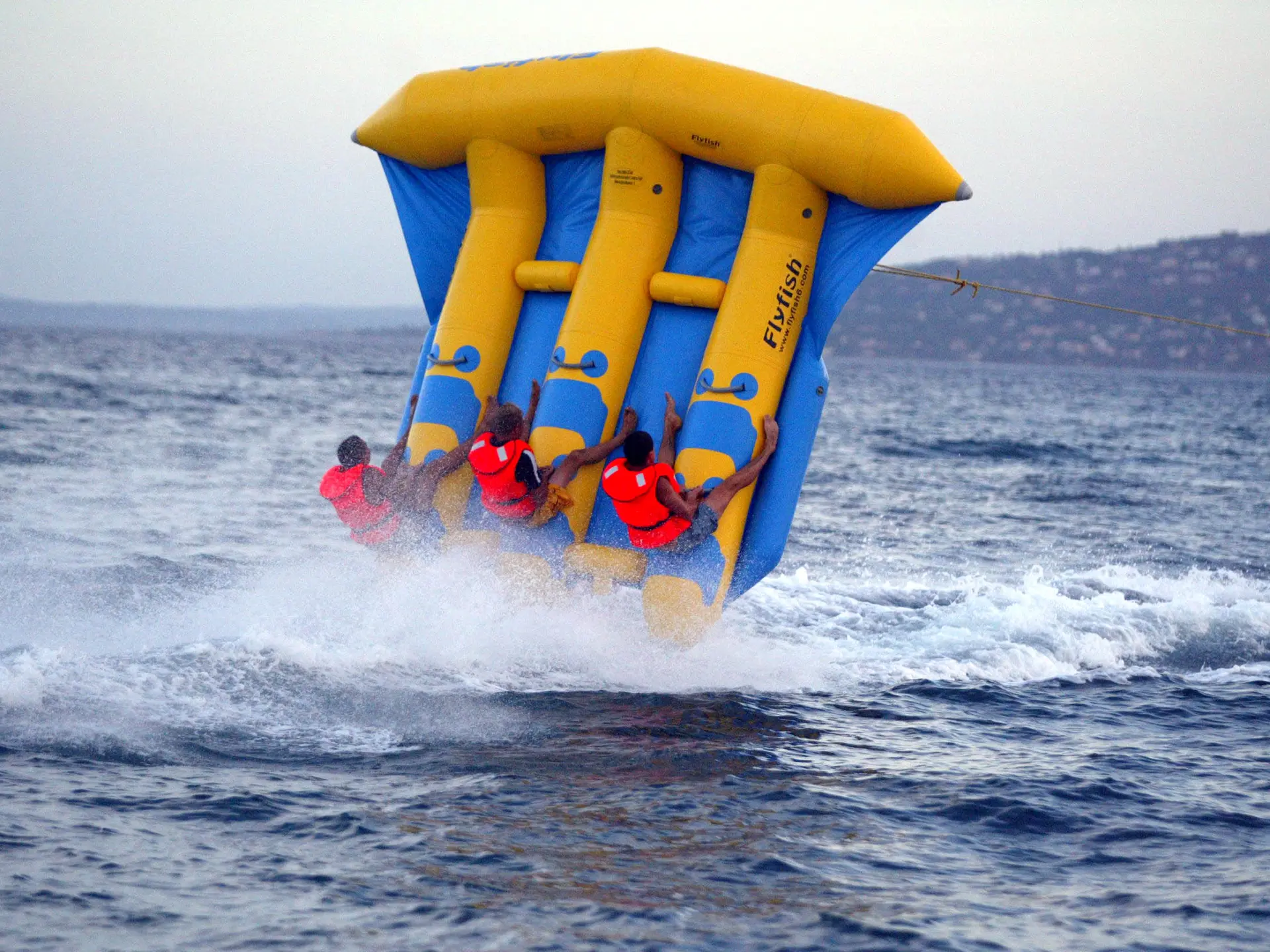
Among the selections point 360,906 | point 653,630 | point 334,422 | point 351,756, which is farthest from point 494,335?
point 334,422

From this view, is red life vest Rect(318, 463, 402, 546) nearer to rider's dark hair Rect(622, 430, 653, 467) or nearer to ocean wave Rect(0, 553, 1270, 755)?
ocean wave Rect(0, 553, 1270, 755)

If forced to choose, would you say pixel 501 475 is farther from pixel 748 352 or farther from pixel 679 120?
pixel 679 120

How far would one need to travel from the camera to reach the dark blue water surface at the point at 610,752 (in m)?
3.37

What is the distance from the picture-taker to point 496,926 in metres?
3.24

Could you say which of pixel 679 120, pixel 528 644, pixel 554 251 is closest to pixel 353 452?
pixel 528 644

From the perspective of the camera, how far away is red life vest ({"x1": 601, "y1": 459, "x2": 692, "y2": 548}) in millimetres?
4988

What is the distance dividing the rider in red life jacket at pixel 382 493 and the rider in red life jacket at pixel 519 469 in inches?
9.0

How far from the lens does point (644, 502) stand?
5.00 metres

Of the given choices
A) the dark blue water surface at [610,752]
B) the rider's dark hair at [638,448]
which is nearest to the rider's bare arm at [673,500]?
the rider's dark hair at [638,448]

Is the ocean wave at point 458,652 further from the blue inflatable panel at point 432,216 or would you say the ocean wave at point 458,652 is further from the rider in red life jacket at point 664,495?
the blue inflatable panel at point 432,216

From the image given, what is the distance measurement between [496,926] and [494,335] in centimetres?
319

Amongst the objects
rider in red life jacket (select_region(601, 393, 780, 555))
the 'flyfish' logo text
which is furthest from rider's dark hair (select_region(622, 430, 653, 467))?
the 'flyfish' logo text

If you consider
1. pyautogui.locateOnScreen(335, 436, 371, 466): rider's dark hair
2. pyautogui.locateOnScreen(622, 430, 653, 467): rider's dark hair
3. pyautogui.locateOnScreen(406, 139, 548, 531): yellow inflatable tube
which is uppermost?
pyautogui.locateOnScreen(406, 139, 548, 531): yellow inflatable tube

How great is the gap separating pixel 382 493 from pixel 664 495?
4.55 ft
